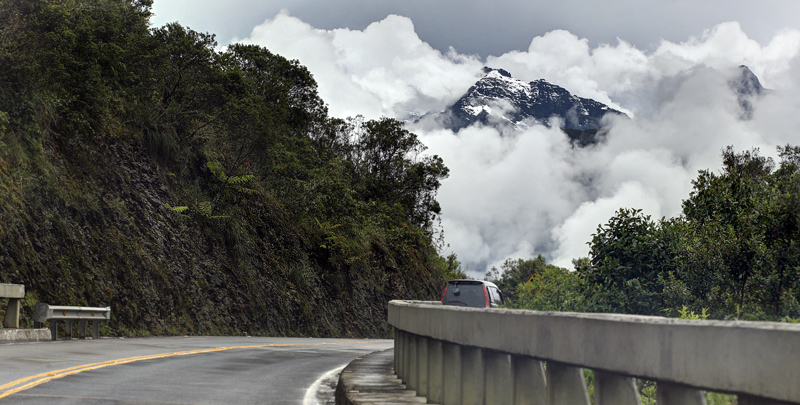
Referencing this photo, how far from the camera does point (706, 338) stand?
3.32 meters

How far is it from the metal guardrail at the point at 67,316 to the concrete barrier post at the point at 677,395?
18518mm

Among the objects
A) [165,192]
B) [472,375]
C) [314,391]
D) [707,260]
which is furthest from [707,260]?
[165,192]

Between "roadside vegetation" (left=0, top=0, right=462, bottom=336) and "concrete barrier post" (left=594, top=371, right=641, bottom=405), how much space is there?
64.9ft

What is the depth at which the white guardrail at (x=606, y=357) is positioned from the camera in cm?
299

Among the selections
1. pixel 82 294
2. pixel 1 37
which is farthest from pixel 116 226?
pixel 1 37

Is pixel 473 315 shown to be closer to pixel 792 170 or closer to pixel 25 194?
pixel 792 170

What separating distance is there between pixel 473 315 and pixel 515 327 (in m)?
1.03

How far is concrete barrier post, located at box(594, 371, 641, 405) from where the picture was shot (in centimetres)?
423

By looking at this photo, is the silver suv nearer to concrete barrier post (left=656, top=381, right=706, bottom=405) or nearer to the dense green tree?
the dense green tree

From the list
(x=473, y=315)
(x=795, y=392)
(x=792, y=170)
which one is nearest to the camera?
(x=795, y=392)

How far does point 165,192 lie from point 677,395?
30.1m

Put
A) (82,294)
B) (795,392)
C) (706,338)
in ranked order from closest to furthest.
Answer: (795,392)
(706,338)
(82,294)

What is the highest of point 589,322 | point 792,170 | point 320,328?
point 792,170

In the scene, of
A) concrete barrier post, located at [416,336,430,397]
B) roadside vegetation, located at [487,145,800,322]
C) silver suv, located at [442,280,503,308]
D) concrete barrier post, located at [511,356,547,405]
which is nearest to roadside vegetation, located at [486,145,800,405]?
roadside vegetation, located at [487,145,800,322]
